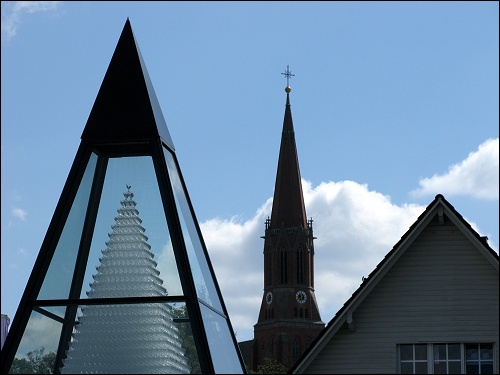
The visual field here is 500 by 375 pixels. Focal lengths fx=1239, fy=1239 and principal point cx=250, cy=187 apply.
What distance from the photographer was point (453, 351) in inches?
821

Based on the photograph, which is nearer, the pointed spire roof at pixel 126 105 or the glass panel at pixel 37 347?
the glass panel at pixel 37 347

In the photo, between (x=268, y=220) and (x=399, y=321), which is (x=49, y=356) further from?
(x=268, y=220)

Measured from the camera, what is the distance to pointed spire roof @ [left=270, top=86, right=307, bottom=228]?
175875mm

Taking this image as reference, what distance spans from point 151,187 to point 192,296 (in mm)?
2055

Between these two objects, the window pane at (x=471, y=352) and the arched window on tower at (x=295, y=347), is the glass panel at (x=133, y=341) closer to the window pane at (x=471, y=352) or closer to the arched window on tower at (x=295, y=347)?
the window pane at (x=471, y=352)

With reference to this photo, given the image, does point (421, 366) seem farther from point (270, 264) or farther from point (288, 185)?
point (270, 264)

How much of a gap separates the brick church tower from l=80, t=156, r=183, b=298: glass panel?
154478mm

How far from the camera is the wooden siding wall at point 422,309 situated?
2080 centimetres

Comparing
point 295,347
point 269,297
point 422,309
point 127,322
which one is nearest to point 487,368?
point 422,309

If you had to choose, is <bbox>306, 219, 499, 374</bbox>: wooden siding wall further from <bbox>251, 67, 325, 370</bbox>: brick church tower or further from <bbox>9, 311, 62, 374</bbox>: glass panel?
<bbox>251, 67, 325, 370</bbox>: brick church tower

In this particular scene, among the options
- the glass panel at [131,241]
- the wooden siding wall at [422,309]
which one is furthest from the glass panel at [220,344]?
the wooden siding wall at [422,309]

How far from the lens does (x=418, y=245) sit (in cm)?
2128

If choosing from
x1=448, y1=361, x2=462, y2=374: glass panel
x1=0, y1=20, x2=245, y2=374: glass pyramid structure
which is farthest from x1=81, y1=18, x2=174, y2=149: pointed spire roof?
x1=448, y1=361, x2=462, y2=374: glass panel

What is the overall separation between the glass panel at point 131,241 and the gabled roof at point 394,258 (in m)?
2.88
